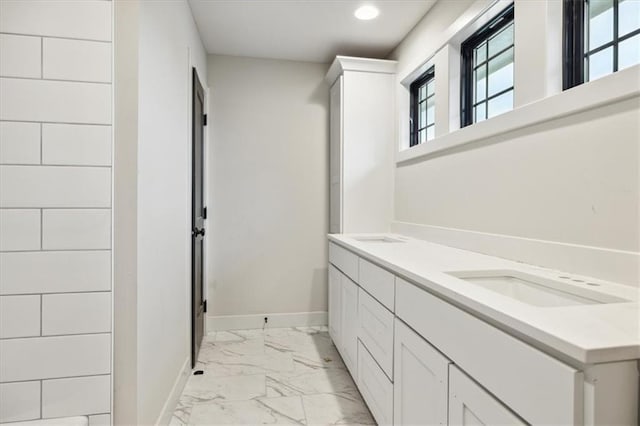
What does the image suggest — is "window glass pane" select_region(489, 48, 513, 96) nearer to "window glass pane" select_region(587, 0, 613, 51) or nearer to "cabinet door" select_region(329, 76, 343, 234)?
"window glass pane" select_region(587, 0, 613, 51)

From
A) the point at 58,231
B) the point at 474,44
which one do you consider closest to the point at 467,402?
the point at 58,231

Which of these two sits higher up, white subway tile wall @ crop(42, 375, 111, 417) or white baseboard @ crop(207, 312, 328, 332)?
white subway tile wall @ crop(42, 375, 111, 417)

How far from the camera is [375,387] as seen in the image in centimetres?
166

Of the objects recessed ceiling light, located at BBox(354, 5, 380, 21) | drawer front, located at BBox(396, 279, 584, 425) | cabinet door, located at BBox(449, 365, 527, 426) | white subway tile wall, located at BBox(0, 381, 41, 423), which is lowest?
white subway tile wall, located at BBox(0, 381, 41, 423)

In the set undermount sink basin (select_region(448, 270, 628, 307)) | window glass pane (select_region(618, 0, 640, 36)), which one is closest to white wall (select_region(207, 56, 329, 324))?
undermount sink basin (select_region(448, 270, 628, 307))

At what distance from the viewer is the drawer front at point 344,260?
6.71 ft

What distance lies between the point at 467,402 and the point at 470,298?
295 millimetres

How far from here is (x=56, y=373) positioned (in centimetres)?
123

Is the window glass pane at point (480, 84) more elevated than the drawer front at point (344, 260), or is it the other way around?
the window glass pane at point (480, 84)

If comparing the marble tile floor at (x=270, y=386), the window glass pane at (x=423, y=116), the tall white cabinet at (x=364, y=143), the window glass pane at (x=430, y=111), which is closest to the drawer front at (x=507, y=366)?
the marble tile floor at (x=270, y=386)

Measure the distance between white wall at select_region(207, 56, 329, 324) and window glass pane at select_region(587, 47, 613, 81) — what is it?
2.22 m

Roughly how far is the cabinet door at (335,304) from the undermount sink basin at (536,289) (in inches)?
47.2

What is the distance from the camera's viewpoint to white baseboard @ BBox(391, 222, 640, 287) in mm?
1078

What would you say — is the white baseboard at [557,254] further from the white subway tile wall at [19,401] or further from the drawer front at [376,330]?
the white subway tile wall at [19,401]
